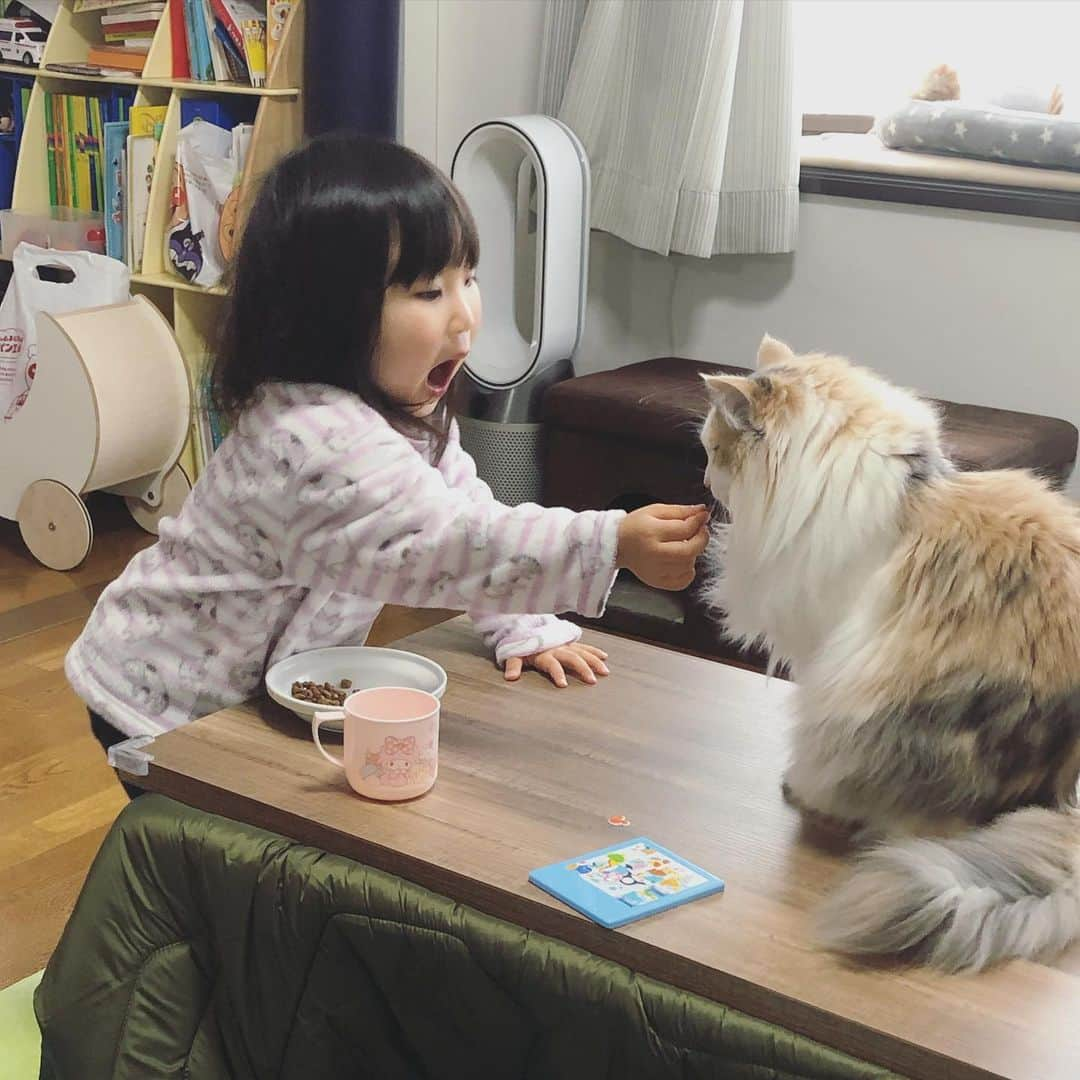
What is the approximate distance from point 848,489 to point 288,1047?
62cm

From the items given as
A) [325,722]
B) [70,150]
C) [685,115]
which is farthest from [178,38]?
[325,722]

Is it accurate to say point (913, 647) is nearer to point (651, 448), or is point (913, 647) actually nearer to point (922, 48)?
point (651, 448)

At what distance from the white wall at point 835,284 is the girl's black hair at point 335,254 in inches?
63.8

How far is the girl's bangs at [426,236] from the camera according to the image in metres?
1.22

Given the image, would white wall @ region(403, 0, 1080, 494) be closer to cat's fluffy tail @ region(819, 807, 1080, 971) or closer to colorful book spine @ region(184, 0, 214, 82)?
colorful book spine @ region(184, 0, 214, 82)

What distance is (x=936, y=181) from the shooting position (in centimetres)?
261

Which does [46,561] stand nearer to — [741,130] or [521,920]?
[741,130]

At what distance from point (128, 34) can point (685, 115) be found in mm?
1438

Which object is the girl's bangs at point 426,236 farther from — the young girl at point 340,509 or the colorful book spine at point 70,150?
the colorful book spine at point 70,150

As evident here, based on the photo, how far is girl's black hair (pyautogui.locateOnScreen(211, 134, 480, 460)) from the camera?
1217mm

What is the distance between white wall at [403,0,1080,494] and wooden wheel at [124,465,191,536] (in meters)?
0.96

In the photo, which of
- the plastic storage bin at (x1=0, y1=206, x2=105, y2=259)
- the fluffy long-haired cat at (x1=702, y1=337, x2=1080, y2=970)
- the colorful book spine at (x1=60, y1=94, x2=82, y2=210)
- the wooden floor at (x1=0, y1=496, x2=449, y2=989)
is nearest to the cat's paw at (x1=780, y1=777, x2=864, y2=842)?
the fluffy long-haired cat at (x1=702, y1=337, x2=1080, y2=970)

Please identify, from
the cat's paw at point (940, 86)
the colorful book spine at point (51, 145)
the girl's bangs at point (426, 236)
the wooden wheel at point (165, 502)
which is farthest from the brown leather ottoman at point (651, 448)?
the colorful book spine at point (51, 145)

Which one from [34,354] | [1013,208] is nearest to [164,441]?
[34,354]
